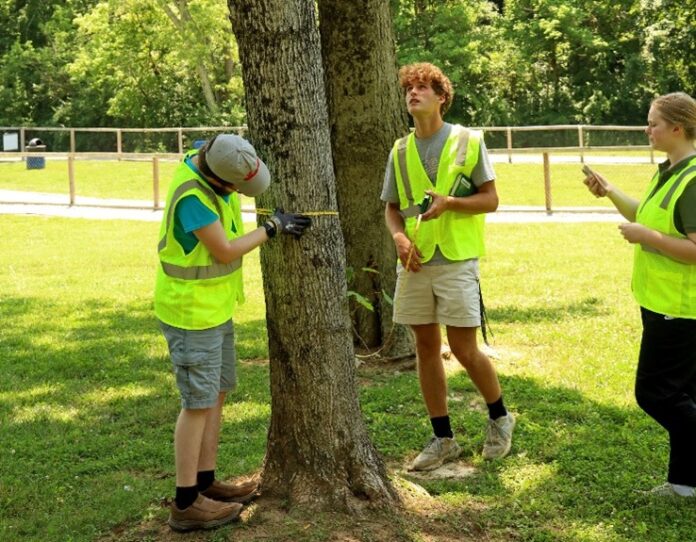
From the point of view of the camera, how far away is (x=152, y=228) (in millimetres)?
20625

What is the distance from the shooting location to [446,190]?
223 inches

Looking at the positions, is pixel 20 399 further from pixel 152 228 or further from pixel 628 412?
pixel 152 228

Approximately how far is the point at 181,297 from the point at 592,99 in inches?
1607

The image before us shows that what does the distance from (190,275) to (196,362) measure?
0.38m

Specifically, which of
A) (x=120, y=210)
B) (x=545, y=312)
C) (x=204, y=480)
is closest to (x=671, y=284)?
(x=204, y=480)

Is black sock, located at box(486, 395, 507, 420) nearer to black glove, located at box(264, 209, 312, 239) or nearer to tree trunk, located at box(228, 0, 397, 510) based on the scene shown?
tree trunk, located at box(228, 0, 397, 510)

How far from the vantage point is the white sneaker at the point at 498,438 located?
5.91 m

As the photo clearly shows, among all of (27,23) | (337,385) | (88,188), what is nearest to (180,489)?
(337,385)

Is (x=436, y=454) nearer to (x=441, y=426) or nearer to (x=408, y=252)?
(x=441, y=426)

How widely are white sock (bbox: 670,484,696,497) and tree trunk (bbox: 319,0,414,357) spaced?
9.81 ft

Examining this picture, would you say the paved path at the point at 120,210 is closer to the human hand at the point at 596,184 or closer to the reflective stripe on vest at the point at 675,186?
the human hand at the point at 596,184

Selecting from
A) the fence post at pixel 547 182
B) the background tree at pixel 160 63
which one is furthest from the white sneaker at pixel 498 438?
the background tree at pixel 160 63

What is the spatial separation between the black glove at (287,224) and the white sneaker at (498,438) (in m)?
2.00

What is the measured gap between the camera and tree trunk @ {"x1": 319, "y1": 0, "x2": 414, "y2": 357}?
26.0 ft
